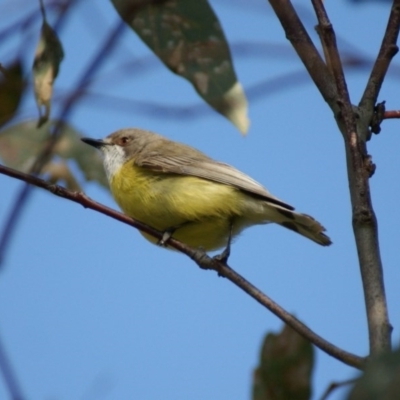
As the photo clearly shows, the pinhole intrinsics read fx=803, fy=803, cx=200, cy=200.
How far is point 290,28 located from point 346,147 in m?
0.46

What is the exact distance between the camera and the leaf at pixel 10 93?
245cm

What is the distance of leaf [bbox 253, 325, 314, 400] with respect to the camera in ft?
6.15

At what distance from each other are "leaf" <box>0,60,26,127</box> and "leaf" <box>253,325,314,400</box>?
1077mm

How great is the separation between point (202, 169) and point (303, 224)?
736 millimetres

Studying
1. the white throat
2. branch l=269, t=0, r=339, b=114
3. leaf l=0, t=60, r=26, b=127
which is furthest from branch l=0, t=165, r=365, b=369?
the white throat

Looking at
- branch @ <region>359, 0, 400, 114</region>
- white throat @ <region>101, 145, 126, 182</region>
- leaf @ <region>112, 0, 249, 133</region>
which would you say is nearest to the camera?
branch @ <region>359, 0, 400, 114</region>

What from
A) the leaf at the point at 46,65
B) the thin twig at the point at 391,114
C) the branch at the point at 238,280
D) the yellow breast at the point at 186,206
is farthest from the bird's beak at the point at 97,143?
the thin twig at the point at 391,114

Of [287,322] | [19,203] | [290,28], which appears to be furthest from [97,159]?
[19,203]

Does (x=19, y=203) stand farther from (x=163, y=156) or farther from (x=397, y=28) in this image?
(x=163, y=156)

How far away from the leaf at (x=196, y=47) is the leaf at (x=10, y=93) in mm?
420

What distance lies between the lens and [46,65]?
9.92 feet

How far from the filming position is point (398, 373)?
46.2 inches

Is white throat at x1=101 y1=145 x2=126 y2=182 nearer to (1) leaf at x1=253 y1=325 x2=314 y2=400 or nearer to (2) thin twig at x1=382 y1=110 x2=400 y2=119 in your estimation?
(2) thin twig at x1=382 y1=110 x2=400 y2=119

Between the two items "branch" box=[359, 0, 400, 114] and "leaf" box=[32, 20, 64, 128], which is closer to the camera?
"branch" box=[359, 0, 400, 114]
